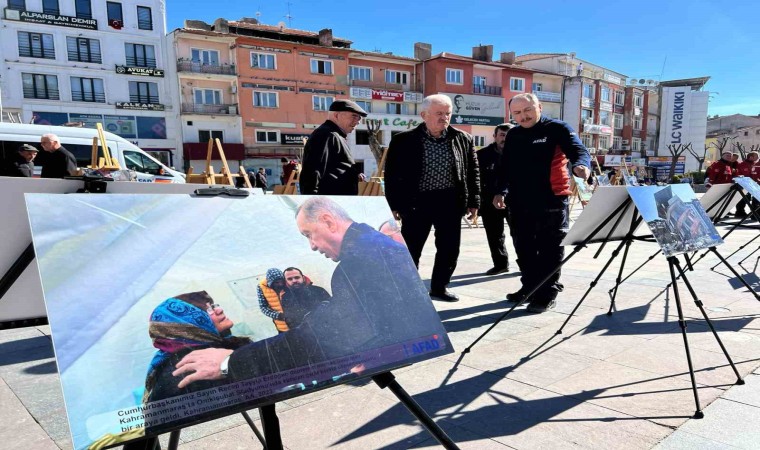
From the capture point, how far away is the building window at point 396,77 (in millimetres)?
39844

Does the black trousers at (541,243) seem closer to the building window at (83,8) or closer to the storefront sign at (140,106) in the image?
the storefront sign at (140,106)

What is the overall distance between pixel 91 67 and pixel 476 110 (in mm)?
29677

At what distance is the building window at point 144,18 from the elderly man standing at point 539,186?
34.0 m

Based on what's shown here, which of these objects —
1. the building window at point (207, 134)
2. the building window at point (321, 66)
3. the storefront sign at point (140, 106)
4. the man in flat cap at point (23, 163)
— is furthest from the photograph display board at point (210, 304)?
the building window at point (321, 66)

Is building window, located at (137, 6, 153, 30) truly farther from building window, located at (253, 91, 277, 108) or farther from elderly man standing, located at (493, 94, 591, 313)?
elderly man standing, located at (493, 94, 591, 313)

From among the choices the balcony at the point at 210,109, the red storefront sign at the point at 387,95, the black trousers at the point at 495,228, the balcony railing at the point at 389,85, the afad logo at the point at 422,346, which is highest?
the balcony railing at the point at 389,85

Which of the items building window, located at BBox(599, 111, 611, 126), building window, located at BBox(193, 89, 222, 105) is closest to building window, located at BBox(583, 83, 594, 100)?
building window, located at BBox(599, 111, 611, 126)

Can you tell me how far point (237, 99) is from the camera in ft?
109

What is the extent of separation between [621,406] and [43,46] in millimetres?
35839

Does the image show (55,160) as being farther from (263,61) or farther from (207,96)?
(263,61)

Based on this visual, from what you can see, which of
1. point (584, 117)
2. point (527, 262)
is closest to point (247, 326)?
point (527, 262)

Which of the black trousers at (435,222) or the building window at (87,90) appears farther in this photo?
the building window at (87,90)

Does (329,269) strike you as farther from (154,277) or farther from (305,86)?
(305,86)

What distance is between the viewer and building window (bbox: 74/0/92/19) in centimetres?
2942
